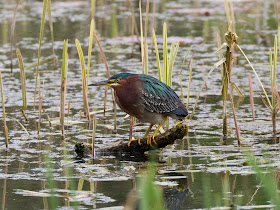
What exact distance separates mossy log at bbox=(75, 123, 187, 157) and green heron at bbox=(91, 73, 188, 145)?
0.26ft

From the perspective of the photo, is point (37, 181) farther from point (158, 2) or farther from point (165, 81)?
point (158, 2)

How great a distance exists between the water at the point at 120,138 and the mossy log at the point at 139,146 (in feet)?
0.36

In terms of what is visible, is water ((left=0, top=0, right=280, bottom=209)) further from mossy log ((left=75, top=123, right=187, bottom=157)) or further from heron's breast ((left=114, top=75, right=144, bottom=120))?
heron's breast ((left=114, top=75, right=144, bottom=120))

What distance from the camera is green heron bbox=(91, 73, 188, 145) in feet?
16.8

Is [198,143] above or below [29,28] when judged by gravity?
below

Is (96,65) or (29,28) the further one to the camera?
(29,28)

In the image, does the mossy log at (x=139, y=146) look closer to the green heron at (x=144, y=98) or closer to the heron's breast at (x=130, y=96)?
the green heron at (x=144, y=98)

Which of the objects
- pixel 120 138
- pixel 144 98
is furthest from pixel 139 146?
pixel 120 138

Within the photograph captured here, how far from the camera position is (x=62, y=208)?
3.89 meters

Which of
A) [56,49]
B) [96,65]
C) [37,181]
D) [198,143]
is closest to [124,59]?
[96,65]

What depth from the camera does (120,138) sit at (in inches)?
231

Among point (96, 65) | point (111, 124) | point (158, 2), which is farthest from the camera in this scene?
point (158, 2)

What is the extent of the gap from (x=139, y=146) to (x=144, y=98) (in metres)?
0.41

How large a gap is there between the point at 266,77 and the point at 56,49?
140 inches
